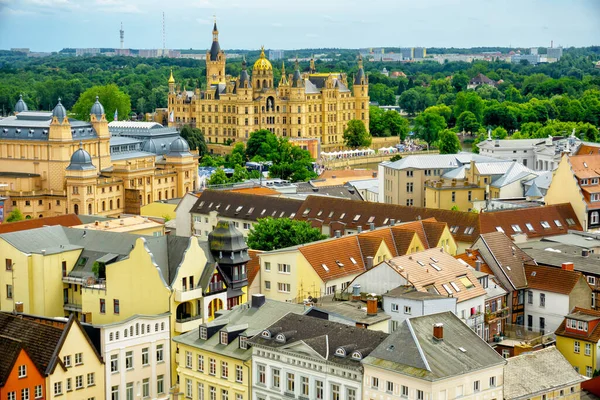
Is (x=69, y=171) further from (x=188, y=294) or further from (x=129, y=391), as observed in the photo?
(x=129, y=391)

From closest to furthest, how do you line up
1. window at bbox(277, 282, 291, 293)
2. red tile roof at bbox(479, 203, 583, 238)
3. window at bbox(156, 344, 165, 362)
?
window at bbox(156, 344, 165, 362) < window at bbox(277, 282, 291, 293) < red tile roof at bbox(479, 203, 583, 238)

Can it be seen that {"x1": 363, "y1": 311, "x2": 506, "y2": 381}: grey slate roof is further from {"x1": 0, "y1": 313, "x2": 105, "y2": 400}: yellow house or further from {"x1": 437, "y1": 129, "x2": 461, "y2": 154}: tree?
{"x1": 437, "y1": 129, "x2": 461, "y2": 154}: tree

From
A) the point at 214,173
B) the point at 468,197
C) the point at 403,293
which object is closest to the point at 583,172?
the point at 468,197

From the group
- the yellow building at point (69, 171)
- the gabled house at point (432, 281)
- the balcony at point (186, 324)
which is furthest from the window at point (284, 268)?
the yellow building at point (69, 171)

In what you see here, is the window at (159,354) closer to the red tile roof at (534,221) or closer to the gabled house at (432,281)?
the gabled house at (432,281)

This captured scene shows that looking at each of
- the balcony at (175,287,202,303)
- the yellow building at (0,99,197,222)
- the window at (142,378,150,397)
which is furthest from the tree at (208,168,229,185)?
the window at (142,378,150,397)

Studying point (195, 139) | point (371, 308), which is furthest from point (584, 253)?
point (195, 139)

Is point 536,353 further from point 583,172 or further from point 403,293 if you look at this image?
point 583,172
